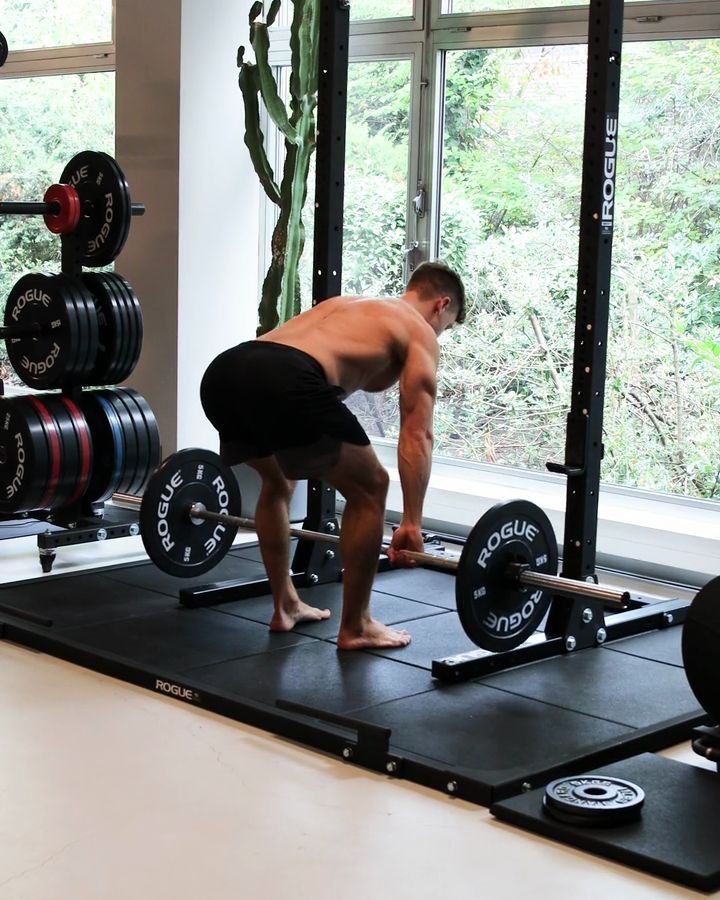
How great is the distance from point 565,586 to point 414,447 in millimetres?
535

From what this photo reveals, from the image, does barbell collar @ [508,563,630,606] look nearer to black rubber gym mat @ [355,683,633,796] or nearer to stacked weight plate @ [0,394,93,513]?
black rubber gym mat @ [355,683,633,796]

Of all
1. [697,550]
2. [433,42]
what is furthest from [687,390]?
[433,42]

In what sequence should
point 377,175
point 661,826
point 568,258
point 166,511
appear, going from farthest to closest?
1. point 377,175
2. point 568,258
3. point 166,511
4. point 661,826

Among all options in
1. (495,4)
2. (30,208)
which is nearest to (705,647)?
(30,208)

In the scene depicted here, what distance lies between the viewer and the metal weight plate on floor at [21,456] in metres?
4.59

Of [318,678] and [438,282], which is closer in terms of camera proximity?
[318,678]

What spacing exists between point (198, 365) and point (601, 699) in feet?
10.2

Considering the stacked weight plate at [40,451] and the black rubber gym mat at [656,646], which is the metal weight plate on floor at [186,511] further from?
the black rubber gym mat at [656,646]

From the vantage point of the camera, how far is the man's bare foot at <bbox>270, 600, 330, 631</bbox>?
3920 millimetres

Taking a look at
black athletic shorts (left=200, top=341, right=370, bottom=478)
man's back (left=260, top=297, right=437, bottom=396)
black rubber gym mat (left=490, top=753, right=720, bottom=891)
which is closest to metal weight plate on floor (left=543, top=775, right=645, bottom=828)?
black rubber gym mat (left=490, top=753, right=720, bottom=891)

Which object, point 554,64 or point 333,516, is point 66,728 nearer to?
point 333,516

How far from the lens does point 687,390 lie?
16.5ft

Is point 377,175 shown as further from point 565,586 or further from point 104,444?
point 565,586

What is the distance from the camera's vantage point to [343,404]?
11.5 ft
